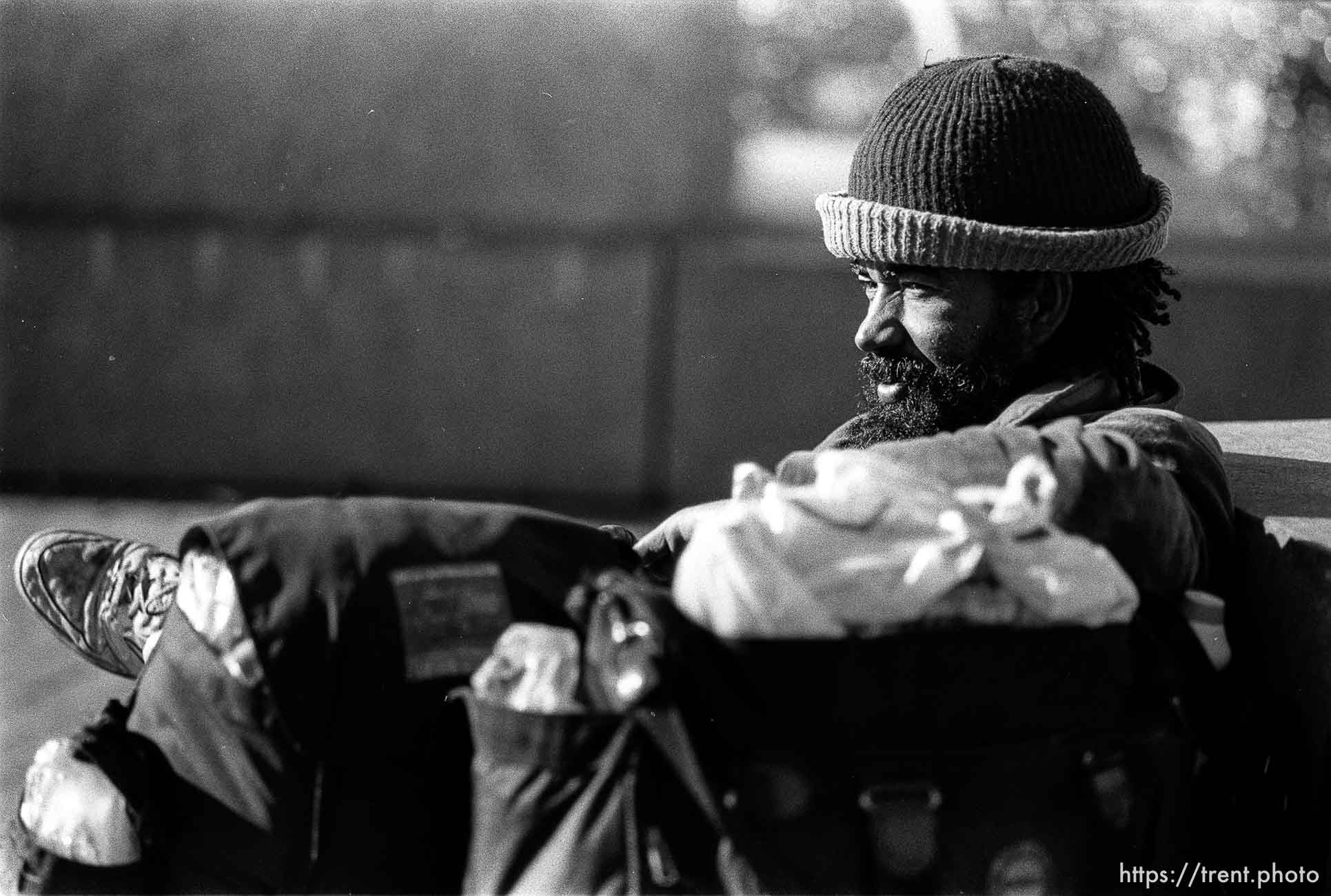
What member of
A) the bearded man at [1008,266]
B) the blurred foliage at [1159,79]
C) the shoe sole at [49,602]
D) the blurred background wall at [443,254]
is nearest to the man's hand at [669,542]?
the bearded man at [1008,266]

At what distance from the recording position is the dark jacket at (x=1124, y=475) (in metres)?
1.69

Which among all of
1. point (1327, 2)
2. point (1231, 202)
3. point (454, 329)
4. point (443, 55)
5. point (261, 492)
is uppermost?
point (1327, 2)

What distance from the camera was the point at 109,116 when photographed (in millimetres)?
6793

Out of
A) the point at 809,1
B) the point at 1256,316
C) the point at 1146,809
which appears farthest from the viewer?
the point at 809,1

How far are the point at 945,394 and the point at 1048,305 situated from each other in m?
0.19

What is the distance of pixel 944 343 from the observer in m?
2.28

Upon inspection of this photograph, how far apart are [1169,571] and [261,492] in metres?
5.54

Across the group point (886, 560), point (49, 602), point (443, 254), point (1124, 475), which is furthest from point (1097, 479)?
point (443, 254)

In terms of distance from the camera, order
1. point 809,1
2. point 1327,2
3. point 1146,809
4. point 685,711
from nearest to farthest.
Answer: point 685,711
point 1146,809
point 1327,2
point 809,1

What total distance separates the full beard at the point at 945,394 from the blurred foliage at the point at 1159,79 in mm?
3767

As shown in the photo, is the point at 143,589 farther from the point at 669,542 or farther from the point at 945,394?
the point at 945,394

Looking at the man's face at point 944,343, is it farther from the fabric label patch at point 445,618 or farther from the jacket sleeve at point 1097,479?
the fabric label patch at point 445,618

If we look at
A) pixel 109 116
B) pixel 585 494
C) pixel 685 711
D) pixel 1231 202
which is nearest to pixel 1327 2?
pixel 1231 202

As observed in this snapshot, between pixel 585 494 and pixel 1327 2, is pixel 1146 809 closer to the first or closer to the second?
pixel 1327 2
